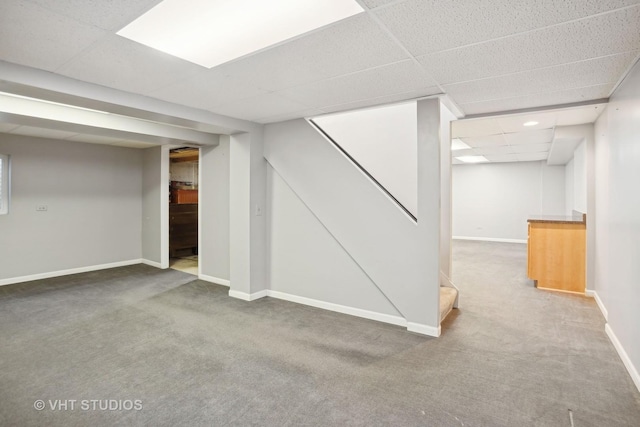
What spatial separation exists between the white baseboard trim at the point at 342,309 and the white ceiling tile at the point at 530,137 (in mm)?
3797

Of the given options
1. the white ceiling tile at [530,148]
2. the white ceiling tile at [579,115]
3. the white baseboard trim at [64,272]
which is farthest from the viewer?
the white ceiling tile at [530,148]

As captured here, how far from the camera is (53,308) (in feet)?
13.0

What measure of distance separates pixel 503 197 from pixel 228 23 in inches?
394

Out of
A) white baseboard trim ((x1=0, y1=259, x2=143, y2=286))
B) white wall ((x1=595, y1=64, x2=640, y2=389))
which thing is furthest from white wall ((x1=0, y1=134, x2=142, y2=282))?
white wall ((x1=595, y1=64, x2=640, y2=389))

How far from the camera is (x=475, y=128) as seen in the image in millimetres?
4824

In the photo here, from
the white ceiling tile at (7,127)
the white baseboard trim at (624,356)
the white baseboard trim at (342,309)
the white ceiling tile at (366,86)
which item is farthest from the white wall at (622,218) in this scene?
the white ceiling tile at (7,127)

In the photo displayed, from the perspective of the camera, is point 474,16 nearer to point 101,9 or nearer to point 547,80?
point 547,80

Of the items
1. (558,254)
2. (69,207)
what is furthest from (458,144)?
(69,207)

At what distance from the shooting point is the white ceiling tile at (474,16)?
1626 mm

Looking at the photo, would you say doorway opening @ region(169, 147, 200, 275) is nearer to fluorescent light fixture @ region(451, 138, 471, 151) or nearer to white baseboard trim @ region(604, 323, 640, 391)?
fluorescent light fixture @ region(451, 138, 471, 151)

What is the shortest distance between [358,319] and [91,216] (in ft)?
17.4

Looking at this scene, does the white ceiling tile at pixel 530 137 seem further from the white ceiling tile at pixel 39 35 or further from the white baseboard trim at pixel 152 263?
the white baseboard trim at pixel 152 263

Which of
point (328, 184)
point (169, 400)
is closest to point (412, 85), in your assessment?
point (328, 184)

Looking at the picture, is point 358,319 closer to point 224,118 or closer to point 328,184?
point 328,184
